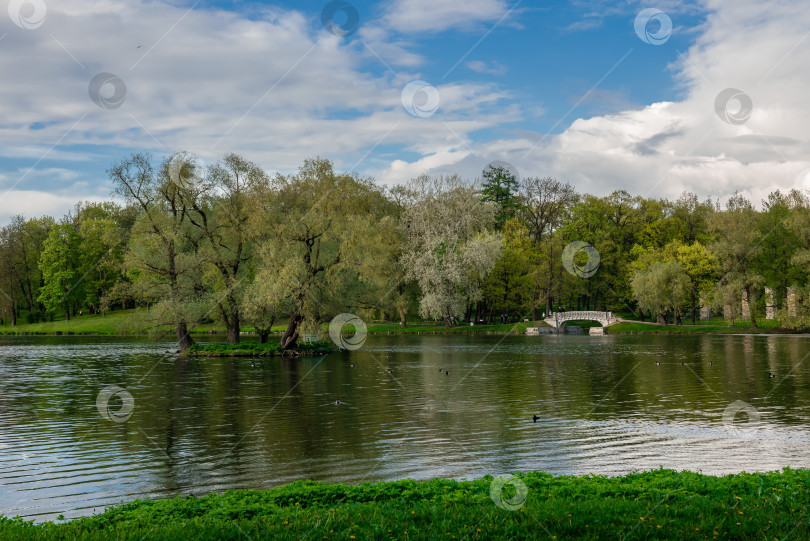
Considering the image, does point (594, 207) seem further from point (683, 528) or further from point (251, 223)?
point (683, 528)

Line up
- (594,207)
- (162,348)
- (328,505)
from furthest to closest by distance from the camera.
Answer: (594,207), (162,348), (328,505)

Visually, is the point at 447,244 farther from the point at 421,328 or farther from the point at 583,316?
the point at 583,316

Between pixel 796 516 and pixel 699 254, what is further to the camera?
pixel 699 254

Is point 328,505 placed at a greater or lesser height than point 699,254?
lesser

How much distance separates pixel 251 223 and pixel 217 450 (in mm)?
36039

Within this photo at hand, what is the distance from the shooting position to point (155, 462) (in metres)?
16.1

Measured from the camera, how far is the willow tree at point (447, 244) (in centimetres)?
8000

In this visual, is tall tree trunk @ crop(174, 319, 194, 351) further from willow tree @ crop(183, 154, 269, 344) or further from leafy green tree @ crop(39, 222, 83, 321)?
leafy green tree @ crop(39, 222, 83, 321)

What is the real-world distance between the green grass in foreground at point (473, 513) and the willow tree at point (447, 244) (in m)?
68.1

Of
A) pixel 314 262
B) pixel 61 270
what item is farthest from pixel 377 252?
pixel 61 270

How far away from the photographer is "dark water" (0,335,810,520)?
14.9m

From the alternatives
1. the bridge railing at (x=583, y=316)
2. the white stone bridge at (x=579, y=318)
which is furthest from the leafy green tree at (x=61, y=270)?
the bridge railing at (x=583, y=316)

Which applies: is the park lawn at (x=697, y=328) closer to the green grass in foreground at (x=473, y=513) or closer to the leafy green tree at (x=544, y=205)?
the leafy green tree at (x=544, y=205)

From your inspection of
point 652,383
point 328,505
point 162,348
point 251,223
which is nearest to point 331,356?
point 251,223
